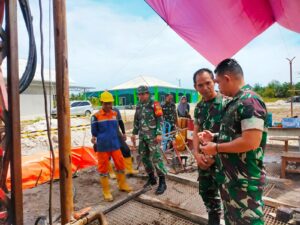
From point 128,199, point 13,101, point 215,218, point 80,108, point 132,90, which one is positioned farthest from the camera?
point 132,90

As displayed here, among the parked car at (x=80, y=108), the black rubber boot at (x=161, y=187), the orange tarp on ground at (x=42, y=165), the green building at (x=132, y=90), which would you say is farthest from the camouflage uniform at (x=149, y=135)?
the green building at (x=132, y=90)

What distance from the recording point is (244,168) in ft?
6.36

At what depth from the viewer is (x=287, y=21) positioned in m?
4.46

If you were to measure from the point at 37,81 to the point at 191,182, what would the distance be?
15.6m

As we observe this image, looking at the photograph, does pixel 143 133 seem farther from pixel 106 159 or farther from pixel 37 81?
pixel 37 81

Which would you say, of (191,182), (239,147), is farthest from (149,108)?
(239,147)

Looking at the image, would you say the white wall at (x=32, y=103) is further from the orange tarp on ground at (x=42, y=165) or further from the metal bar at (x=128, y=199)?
the metal bar at (x=128, y=199)

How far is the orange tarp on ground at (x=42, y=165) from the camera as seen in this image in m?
5.12

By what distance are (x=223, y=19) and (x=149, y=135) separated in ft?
8.87

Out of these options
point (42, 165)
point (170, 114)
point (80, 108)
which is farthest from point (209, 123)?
point (80, 108)

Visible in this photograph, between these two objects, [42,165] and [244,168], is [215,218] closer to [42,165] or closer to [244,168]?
[244,168]

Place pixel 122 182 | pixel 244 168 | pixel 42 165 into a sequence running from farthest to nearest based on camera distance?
pixel 42 165
pixel 122 182
pixel 244 168

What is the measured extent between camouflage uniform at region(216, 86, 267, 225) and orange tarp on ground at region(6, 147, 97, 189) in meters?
4.24

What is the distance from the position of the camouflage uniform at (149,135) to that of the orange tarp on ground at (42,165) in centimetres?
215
